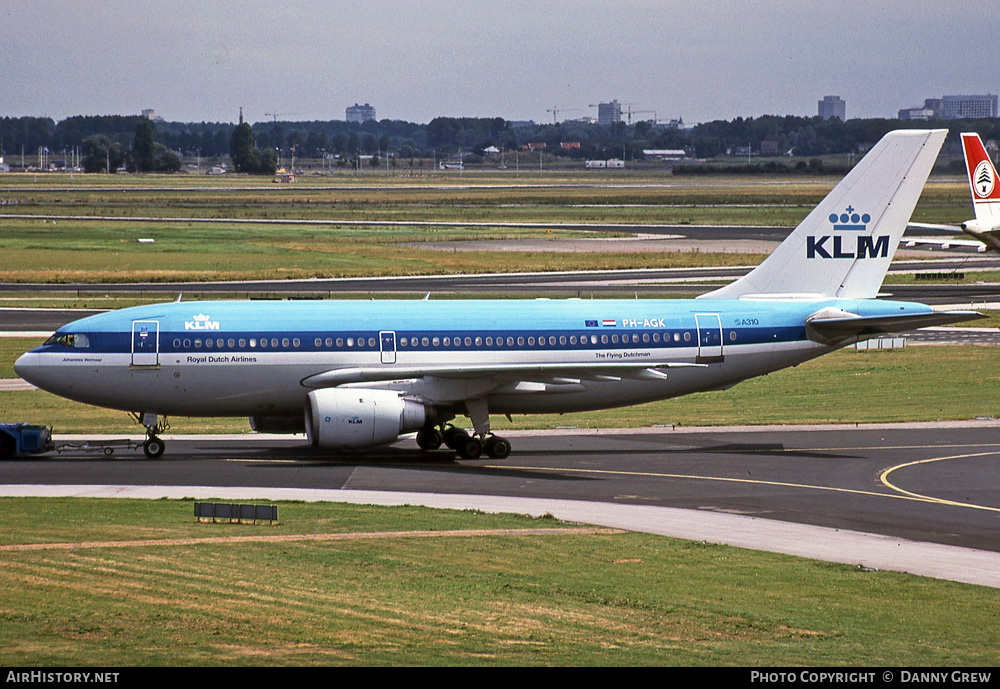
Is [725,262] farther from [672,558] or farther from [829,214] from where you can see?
[672,558]

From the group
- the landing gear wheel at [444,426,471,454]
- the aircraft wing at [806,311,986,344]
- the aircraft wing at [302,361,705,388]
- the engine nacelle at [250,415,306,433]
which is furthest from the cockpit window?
the aircraft wing at [806,311,986,344]

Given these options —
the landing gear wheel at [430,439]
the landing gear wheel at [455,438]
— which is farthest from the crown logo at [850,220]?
the landing gear wheel at [430,439]

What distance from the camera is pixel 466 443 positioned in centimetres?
4322

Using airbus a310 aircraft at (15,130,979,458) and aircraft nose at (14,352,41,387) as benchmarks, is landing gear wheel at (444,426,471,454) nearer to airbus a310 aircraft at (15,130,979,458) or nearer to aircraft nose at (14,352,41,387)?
airbus a310 aircraft at (15,130,979,458)

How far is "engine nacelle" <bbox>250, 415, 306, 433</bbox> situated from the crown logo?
20897 millimetres

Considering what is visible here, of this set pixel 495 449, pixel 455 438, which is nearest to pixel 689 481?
pixel 495 449

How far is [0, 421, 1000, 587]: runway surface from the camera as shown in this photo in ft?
101

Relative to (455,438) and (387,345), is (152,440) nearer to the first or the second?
(387,345)

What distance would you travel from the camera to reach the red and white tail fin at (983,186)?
88.1m

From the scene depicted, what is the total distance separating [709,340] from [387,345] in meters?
11.5

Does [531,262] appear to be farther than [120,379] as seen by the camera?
Yes

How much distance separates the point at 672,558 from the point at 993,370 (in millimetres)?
39377
